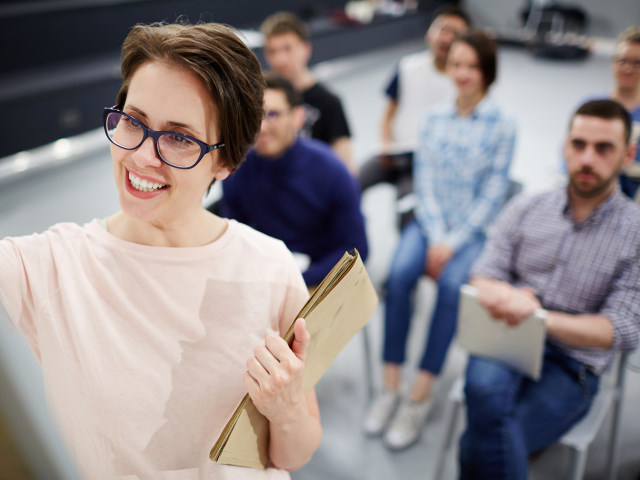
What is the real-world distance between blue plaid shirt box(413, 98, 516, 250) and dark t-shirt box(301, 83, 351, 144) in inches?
17.1

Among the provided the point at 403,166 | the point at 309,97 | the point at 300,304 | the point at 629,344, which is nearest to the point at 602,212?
the point at 629,344

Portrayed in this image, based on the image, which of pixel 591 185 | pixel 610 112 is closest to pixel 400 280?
pixel 591 185

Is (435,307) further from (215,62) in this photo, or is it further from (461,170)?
(215,62)

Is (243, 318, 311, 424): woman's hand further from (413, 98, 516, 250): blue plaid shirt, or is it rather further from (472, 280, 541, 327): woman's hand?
(413, 98, 516, 250): blue plaid shirt

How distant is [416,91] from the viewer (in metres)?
3.03

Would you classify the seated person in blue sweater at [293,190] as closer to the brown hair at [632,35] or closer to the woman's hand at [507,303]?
the woman's hand at [507,303]

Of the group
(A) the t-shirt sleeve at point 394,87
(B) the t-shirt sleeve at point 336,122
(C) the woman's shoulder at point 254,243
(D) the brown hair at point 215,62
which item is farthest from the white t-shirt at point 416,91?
(D) the brown hair at point 215,62

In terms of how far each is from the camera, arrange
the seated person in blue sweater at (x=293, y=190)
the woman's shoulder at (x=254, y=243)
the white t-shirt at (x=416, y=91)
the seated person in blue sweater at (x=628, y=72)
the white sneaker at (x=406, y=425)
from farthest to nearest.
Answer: the white t-shirt at (x=416, y=91) < the white sneaker at (x=406, y=425) < the seated person in blue sweater at (x=293, y=190) < the seated person in blue sweater at (x=628, y=72) < the woman's shoulder at (x=254, y=243)

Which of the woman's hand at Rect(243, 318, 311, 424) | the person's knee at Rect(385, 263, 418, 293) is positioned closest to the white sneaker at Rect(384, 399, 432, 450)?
the person's knee at Rect(385, 263, 418, 293)

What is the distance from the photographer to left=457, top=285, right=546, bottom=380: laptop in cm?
151

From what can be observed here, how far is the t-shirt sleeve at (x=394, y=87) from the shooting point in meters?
3.07

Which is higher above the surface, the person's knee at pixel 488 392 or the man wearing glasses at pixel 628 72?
the man wearing glasses at pixel 628 72

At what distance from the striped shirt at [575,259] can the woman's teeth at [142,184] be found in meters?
1.23

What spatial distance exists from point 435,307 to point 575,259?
2.31 ft
